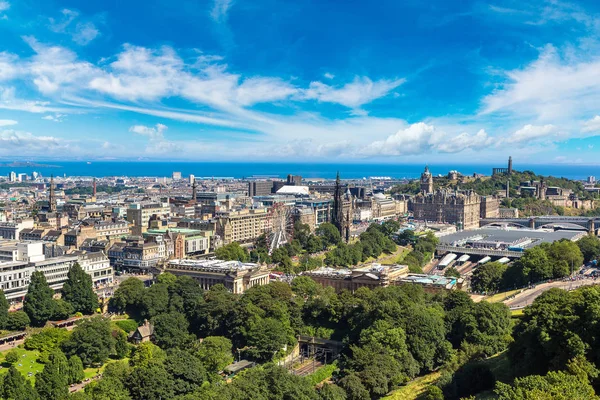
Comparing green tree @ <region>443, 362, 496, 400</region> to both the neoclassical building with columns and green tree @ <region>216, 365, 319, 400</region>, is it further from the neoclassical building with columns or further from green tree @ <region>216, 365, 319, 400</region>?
the neoclassical building with columns

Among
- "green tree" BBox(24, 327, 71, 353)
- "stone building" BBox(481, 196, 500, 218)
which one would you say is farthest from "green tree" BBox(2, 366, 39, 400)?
"stone building" BBox(481, 196, 500, 218)

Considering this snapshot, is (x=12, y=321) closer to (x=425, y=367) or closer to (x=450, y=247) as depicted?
(x=425, y=367)

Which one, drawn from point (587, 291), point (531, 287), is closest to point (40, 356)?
point (587, 291)

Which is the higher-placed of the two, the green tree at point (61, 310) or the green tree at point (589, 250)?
the green tree at point (589, 250)

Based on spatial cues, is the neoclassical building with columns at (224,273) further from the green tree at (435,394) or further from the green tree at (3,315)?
the green tree at (435,394)

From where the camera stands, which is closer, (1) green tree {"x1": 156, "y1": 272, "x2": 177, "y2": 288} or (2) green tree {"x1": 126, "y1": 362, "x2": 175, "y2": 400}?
(2) green tree {"x1": 126, "y1": 362, "x2": 175, "y2": 400}

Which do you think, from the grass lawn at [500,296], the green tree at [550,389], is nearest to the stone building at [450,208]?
the grass lawn at [500,296]
